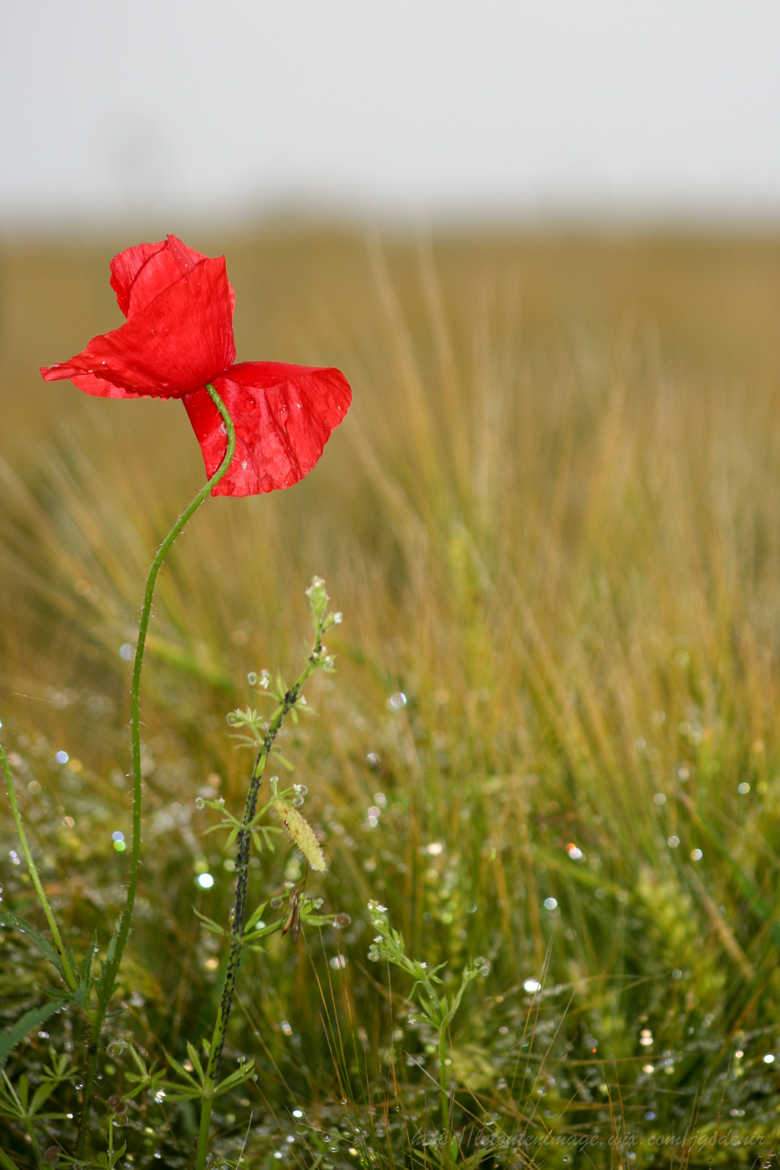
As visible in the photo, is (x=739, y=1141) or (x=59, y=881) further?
(x=59, y=881)

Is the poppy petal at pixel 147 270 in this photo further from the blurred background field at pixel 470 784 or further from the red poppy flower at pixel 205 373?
the blurred background field at pixel 470 784

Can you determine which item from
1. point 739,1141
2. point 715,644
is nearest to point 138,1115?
point 739,1141

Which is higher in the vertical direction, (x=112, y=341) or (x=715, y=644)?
(x=112, y=341)

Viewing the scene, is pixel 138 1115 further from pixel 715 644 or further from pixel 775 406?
pixel 775 406

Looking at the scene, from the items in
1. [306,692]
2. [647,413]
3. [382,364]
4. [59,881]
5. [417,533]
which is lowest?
[59,881]

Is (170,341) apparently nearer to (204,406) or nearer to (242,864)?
(204,406)

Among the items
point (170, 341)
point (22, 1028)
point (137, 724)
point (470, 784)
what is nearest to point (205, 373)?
point (170, 341)
